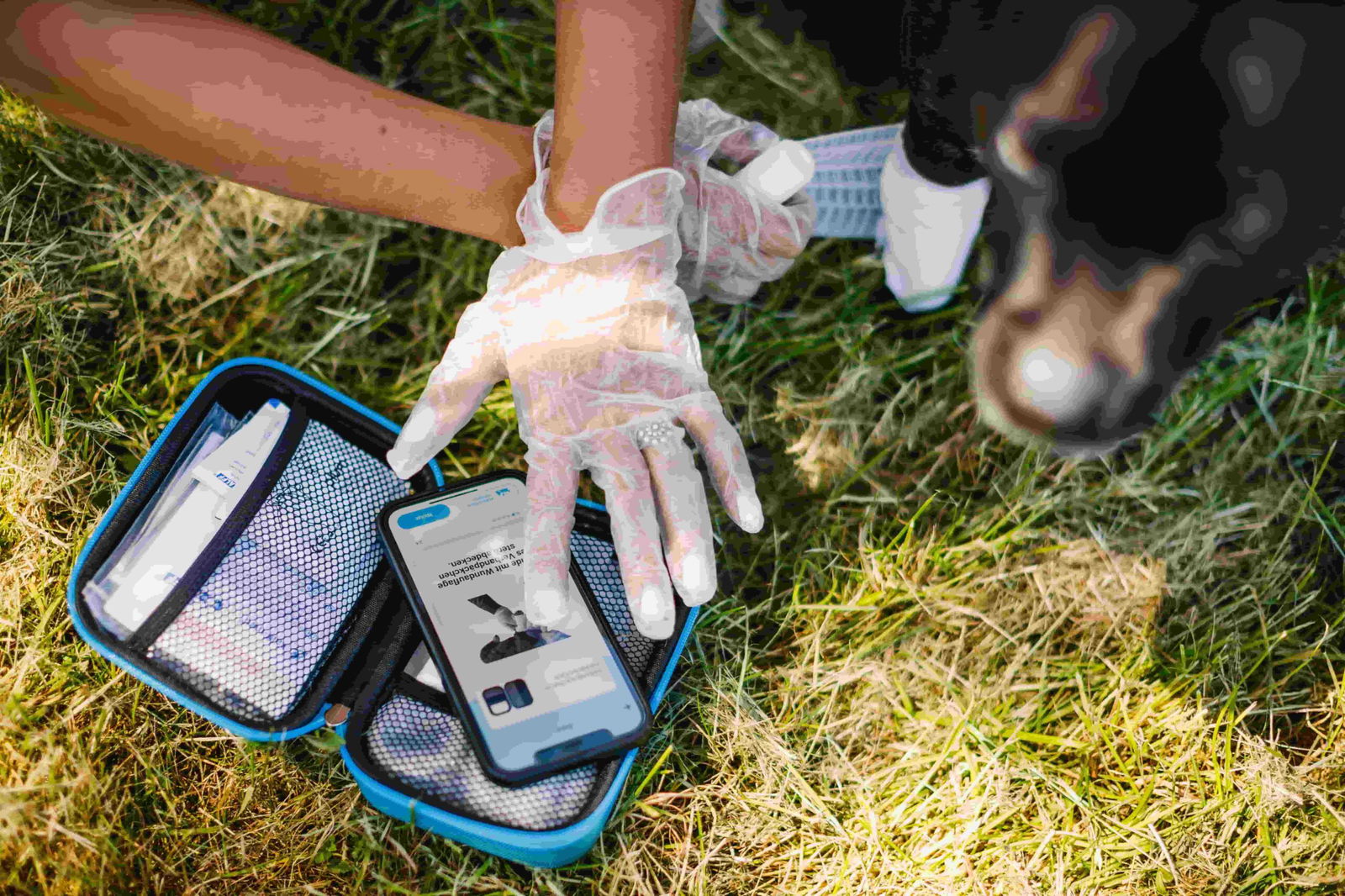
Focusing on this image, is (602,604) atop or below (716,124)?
below

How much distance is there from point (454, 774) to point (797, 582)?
583 mm


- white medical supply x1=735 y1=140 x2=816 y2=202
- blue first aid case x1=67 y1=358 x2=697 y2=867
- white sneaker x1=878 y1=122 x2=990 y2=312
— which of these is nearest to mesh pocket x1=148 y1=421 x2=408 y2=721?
blue first aid case x1=67 y1=358 x2=697 y2=867

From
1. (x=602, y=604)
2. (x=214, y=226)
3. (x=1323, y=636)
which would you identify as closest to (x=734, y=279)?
(x=602, y=604)

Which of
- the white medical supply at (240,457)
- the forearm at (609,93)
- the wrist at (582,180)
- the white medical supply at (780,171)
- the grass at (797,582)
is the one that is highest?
the forearm at (609,93)

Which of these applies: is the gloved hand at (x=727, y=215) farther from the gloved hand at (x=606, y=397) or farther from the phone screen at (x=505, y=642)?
the phone screen at (x=505, y=642)

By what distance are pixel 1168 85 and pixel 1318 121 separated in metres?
0.22

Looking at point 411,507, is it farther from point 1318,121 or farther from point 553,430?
point 1318,121

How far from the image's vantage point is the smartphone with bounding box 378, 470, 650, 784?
1158mm

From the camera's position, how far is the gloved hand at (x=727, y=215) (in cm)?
134

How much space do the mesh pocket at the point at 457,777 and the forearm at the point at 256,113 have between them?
0.72 meters

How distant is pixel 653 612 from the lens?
1.20 meters

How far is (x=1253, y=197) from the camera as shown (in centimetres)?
133

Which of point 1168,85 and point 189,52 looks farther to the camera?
point 1168,85

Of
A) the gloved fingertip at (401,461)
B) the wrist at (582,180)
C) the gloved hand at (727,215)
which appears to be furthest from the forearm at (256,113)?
the gloved fingertip at (401,461)
